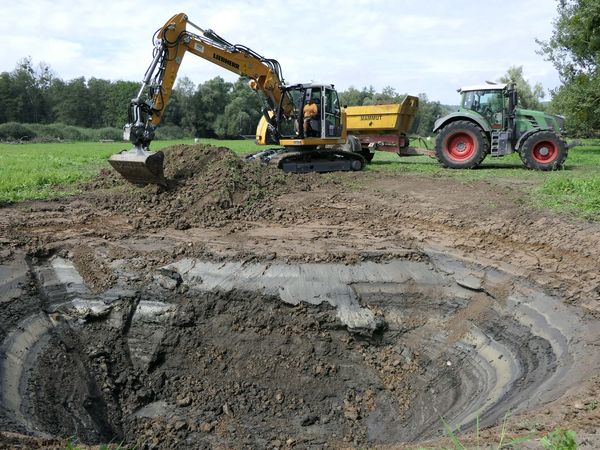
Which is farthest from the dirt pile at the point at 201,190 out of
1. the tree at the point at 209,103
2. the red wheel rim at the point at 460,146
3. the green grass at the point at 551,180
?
the tree at the point at 209,103

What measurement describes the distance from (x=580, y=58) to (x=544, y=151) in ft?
46.3

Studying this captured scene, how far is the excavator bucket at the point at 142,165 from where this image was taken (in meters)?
9.75

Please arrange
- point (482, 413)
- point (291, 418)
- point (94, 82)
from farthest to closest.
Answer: point (94, 82), point (291, 418), point (482, 413)

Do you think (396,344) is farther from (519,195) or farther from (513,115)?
(513,115)

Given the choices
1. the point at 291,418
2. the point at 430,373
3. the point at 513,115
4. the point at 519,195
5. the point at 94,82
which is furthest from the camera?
the point at 94,82

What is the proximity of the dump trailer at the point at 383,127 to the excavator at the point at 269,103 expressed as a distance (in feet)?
4.71

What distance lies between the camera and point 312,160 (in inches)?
560

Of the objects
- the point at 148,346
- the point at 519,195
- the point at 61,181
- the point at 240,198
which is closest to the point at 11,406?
the point at 148,346

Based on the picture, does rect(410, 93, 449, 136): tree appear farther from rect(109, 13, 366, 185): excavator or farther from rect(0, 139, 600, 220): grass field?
rect(109, 13, 366, 185): excavator

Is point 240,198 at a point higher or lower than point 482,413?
higher

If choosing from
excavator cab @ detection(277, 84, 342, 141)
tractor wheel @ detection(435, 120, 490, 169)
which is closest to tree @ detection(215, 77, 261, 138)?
excavator cab @ detection(277, 84, 342, 141)

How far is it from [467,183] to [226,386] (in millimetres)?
7625

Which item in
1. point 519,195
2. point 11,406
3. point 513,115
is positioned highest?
point 513,115

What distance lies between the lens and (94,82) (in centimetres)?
6275
